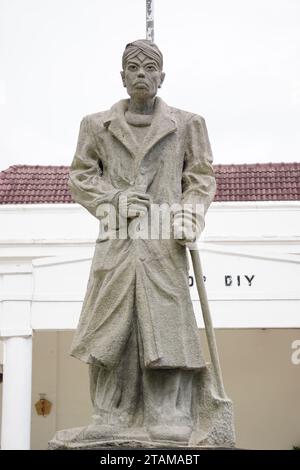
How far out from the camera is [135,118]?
553 centimetres

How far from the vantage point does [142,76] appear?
17.8 feet

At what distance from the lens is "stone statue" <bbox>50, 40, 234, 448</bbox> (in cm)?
495

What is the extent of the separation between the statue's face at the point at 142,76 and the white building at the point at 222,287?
10.3 m

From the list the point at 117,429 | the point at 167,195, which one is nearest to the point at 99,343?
the point at 117,429

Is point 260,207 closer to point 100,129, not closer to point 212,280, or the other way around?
point 212,280

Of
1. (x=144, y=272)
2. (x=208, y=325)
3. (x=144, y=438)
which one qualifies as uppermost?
(x=144, y=272)

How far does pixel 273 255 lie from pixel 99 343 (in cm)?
1143

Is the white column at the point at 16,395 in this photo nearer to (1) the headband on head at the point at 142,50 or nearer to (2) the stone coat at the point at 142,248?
(2) the stone coat at the point at 142,248

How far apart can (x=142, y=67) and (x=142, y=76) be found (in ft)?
0.18

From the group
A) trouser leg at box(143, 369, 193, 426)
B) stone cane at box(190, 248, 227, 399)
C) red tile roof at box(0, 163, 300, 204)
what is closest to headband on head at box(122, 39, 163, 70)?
stone cane at box(190, 248, 227, 399)

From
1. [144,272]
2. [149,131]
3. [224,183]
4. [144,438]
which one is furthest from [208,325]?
[224,183]

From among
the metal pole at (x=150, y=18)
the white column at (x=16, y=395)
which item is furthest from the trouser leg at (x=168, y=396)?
the metal pole at (x=150, y=18)

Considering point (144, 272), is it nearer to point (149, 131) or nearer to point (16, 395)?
point (149, 131)
